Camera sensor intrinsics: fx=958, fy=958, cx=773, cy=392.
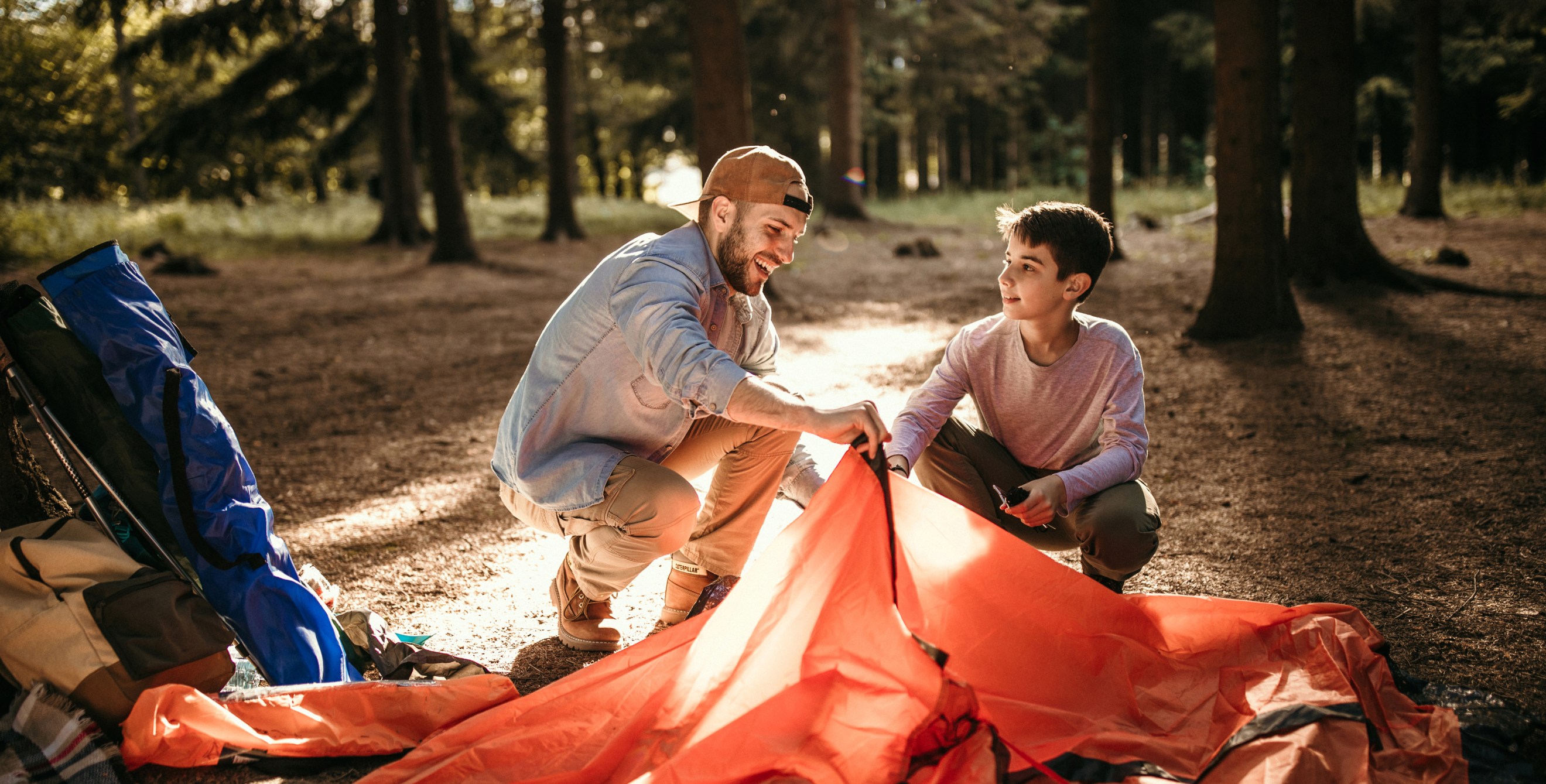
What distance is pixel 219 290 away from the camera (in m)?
11.2

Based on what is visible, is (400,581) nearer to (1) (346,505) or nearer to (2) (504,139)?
(1) (346,505)

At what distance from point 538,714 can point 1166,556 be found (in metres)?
2.37

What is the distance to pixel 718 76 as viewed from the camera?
9.09m

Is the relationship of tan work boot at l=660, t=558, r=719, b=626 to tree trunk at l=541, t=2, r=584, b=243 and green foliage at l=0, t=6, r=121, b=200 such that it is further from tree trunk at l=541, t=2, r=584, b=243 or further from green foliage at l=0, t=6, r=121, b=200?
tree trunk at l=541, t=2, r=584, b=243

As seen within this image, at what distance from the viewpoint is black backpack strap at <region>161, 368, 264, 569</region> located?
2432 millimetres

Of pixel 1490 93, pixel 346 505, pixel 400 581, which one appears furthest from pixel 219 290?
pixel 1490 93

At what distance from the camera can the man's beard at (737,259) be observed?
276cm

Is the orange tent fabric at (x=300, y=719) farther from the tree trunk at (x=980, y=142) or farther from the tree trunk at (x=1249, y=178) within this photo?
the tree trunk at (x=980, y=142)

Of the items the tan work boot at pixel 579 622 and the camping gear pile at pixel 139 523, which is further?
the tan work boot at pixel 579 622

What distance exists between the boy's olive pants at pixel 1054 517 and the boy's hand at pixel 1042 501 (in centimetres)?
16

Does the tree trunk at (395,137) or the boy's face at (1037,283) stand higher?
the tree trunk at (395,137)

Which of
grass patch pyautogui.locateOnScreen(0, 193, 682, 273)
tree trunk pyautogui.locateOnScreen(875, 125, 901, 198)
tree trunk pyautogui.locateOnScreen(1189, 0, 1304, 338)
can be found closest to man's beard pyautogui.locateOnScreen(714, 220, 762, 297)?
tree trunk pyautogui.locateOnScreen(1189, 0, 1304, 338)

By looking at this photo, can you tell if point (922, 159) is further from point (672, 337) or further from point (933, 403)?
point (672, 337)

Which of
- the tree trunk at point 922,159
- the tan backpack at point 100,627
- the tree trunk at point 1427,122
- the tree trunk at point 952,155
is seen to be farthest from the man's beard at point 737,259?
the tree trunk at point 952,155
